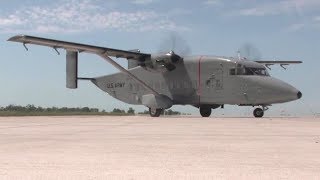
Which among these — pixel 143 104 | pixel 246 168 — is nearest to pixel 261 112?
pixel 143 104

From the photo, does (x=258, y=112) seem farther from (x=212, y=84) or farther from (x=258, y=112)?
(x=212, y=84)

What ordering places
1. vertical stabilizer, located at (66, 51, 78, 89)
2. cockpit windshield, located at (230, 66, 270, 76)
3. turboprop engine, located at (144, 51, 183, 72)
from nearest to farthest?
cockpit windshield, located at (230, 66, 270, 76) → turboprop engine, located at (144, 51, 183, 72) → vertical stabilizer, located at (66, 51, 78, 89)

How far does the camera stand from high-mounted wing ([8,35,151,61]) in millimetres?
26438

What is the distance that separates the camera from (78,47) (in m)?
28.8

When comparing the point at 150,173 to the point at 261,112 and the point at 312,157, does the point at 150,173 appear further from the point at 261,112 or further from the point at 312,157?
the point at 261,112

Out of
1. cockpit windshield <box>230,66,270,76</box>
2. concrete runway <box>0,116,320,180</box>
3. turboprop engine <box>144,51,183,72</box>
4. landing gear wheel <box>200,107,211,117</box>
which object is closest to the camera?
concrete runway <box>0,116,320,180</box>

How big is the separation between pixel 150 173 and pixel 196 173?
0.60 m

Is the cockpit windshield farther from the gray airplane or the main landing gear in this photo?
the main landing gear

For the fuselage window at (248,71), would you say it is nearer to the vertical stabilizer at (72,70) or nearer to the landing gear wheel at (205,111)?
the landing gear wheel at (205,111)

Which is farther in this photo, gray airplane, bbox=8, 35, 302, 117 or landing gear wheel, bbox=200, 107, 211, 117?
landing gear wheel, bbox=200, 107, 211, 117

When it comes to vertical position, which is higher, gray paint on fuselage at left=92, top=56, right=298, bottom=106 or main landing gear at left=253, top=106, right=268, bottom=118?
gray paint on fuselage at left=92, top=56, right=298, bottom=106

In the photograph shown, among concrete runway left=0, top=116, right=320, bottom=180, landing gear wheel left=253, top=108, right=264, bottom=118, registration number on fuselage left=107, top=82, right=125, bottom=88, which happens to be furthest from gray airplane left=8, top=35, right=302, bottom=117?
concrete runway left=0, top=116, right=320, bottom=180

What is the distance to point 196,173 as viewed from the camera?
5.83 m

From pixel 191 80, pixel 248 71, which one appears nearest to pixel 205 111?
pixel 191 80
